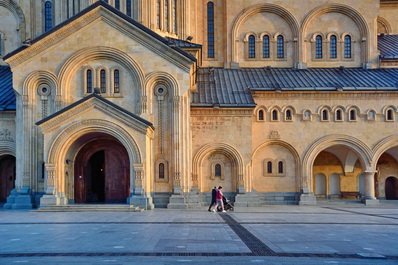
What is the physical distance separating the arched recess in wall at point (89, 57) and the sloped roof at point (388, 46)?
73.3 feet

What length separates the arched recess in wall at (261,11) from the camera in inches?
1622

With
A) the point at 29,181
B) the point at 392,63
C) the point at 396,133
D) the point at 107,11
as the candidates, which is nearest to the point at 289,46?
the point at 392,63

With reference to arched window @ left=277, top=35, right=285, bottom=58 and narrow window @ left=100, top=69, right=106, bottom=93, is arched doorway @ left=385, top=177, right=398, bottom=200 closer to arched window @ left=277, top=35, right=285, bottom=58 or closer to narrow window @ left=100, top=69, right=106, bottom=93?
arched window @ left=277, top=35, right=285, bottom=58

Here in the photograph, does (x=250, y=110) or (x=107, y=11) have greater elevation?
(x=107, y=11)

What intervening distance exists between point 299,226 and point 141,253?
345 inches

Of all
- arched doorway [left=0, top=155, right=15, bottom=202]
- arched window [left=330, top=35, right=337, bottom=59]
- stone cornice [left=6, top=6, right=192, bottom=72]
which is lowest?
arched doorway [left=0, top=155, right=15, bottom=202]

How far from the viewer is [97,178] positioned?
3531 cm

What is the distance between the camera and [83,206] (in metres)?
27.8

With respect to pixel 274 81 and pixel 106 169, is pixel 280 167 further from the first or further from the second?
pixel 106 169

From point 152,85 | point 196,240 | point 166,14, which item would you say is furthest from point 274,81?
point 196,240

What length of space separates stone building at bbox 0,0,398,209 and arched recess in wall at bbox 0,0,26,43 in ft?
0.32

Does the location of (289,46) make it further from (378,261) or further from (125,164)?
(378,261)

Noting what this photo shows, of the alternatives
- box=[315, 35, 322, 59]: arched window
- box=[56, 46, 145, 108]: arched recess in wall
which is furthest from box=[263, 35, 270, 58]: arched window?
box=[56, 46, 145, 108]: arched recess in wall

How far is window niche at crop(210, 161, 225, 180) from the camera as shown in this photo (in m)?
34.8
